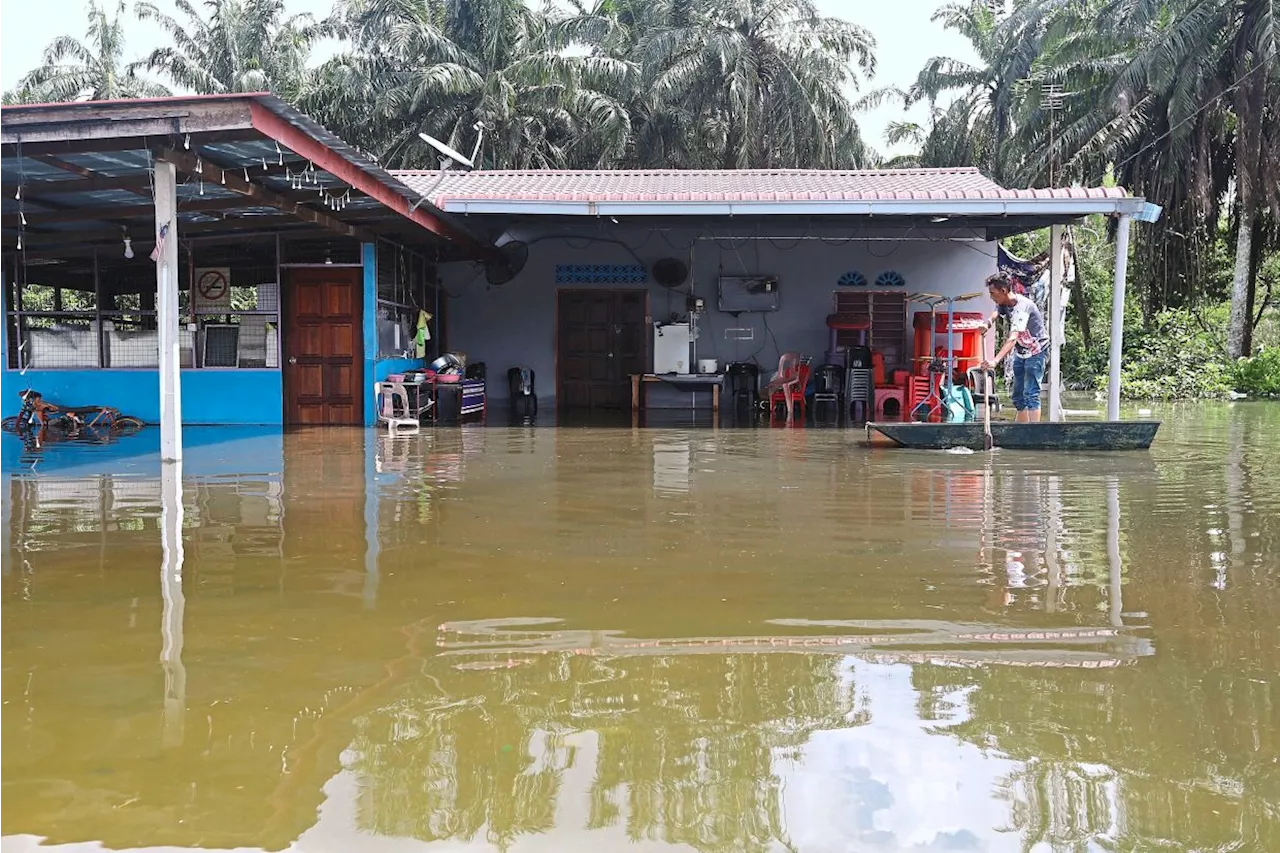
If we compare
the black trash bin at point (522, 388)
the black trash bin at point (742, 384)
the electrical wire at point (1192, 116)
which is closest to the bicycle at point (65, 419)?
the black trash bin at point (522, 388)

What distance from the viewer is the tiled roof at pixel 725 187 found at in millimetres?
12086

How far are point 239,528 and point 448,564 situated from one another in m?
1.54

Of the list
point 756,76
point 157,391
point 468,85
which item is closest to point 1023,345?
point 157,391

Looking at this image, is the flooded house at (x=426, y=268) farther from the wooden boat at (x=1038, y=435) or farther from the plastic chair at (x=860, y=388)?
the wooden boat at (x=1038, y=435)

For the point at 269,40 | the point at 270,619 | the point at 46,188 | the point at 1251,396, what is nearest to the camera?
the point at 270,619

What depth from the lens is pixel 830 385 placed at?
16016 millimetres

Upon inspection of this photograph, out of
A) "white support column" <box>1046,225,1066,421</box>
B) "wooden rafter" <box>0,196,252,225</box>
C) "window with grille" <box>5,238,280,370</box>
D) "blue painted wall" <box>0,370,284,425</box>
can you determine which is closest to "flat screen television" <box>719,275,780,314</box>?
"white support column" <box>1046,225,1066,421</box>

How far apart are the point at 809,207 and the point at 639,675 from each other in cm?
944

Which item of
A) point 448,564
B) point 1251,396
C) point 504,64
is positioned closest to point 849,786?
point 448,564

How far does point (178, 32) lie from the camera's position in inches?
1222

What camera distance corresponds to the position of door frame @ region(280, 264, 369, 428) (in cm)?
1327

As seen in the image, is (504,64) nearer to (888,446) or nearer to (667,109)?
(667,109)

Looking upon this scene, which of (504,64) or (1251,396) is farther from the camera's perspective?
(504,64)

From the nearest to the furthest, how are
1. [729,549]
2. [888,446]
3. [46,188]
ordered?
1. [729,549]
2. [46,188]
3. [888,446]
